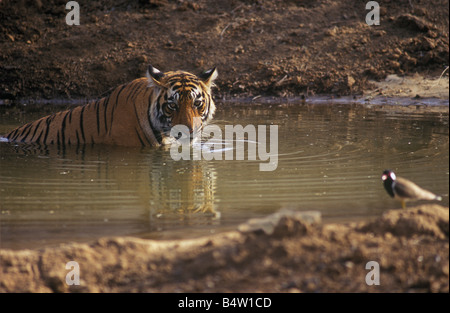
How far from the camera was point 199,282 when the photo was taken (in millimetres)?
3459

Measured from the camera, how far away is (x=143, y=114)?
301 inches

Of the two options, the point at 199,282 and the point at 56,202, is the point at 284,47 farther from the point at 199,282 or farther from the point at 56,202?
the point at 199,282

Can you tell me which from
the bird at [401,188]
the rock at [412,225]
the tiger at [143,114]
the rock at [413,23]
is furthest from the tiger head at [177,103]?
the rock at [413,23]

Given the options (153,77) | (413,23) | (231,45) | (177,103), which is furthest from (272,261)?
(413,23)

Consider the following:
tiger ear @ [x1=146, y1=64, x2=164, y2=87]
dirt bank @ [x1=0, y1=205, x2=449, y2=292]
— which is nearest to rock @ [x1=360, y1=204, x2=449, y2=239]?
dirt bank @ [x1=0, y1=205, x2=449, y2=292]

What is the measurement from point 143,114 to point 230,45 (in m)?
5.43

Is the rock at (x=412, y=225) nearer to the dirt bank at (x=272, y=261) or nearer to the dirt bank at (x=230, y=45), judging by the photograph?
the dirt bank at (x=272, y=261)

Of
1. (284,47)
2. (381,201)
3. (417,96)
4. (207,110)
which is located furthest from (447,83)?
(381,201)

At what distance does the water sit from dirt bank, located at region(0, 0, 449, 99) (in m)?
3.38

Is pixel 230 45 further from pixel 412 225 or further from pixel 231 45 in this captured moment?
pixel 412 225

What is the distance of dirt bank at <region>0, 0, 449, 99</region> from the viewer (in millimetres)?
11805

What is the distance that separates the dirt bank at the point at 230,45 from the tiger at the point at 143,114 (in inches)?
163

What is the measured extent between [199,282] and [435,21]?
10189 millimetres

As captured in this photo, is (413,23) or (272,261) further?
(413,23)
